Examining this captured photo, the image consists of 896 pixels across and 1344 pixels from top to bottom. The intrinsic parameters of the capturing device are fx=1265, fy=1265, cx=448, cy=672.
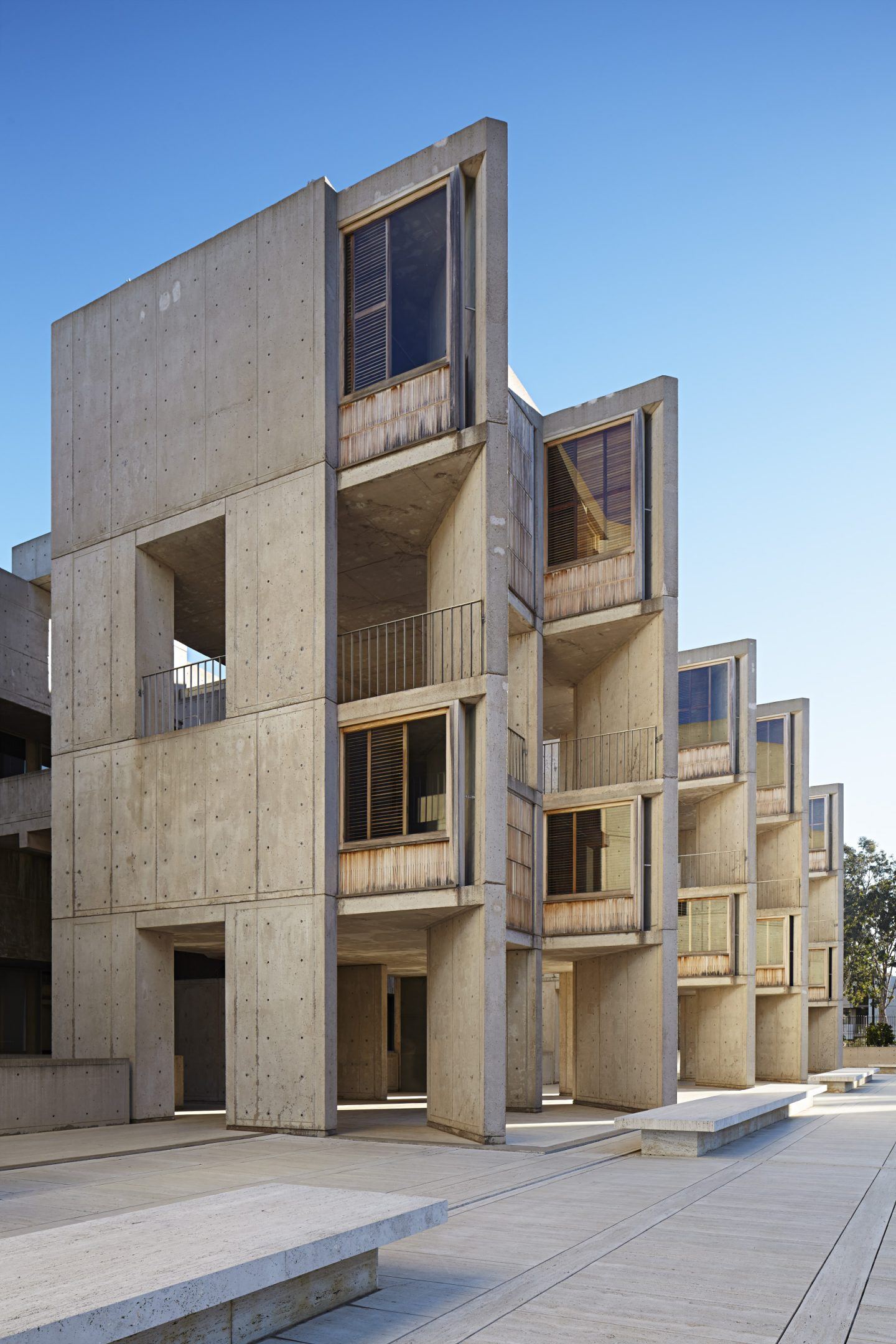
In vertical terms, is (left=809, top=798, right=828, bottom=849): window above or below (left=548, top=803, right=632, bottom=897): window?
below

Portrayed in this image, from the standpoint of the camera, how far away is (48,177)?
65.8 ft

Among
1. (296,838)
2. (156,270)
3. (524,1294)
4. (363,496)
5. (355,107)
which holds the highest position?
(355,107)

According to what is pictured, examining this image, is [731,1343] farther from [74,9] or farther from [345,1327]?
[74,9]

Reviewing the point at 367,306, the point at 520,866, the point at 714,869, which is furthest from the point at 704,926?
the point at 367,306

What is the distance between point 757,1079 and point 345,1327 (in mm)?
32700

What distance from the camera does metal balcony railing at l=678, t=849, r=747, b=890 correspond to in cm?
3244

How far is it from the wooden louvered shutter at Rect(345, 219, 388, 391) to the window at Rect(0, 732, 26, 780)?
14.9m

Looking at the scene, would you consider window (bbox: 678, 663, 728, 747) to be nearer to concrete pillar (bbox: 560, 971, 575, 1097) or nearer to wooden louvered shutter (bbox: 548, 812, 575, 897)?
concrete pillar (bbox: 560, 971, 575, 1097)

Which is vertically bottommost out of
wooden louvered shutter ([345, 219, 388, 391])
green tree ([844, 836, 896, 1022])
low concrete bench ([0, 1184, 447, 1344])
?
green tree ([844, 836, 896, 1022])

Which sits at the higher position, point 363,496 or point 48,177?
point 48,177

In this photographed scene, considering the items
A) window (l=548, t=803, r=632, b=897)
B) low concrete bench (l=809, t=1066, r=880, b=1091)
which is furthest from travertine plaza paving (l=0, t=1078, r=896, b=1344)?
low concrete bench (l=809, t=1066, r=880, b=1091)

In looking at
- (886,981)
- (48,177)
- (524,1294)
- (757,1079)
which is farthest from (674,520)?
(886,981)

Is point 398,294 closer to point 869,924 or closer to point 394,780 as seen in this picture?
point 394,780

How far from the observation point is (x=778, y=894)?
37938 mm
